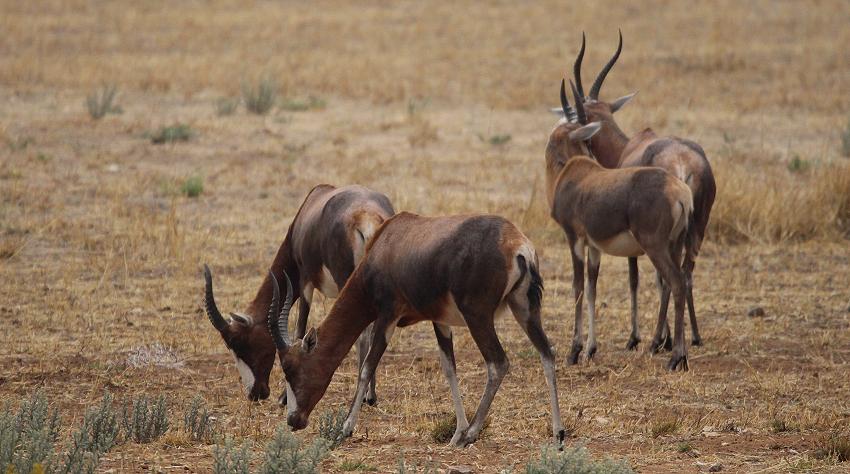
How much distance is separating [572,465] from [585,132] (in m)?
5.77

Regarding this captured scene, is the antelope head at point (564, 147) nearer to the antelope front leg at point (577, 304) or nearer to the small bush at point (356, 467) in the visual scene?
the antelope front leg at point (577, 304)

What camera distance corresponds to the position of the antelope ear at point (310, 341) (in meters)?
8.10

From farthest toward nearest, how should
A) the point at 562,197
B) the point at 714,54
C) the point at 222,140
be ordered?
the point at 714,54 < the point at 222,140 < the point at 562,197

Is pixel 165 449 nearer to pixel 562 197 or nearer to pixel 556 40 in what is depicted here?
pixel 562 197

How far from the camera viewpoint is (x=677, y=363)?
10289mm

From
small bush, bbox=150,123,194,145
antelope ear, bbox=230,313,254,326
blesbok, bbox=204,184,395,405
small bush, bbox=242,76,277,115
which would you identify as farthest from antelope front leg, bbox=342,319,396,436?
small bush, bbox=242,76,277,115

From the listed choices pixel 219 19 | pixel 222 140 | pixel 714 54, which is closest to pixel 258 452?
pixel 222 140

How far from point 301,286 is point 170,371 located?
1252 millimetres

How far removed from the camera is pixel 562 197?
1096 cm

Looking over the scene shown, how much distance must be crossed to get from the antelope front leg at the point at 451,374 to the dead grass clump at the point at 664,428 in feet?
3.81

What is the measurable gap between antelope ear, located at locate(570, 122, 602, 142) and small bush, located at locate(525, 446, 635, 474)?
5.56 metres

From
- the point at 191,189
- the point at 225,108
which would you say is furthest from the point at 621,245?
the point at 225,108

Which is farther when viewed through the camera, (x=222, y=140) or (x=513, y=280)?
(x=222, y=140)

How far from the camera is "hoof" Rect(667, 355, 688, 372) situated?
10.3m
